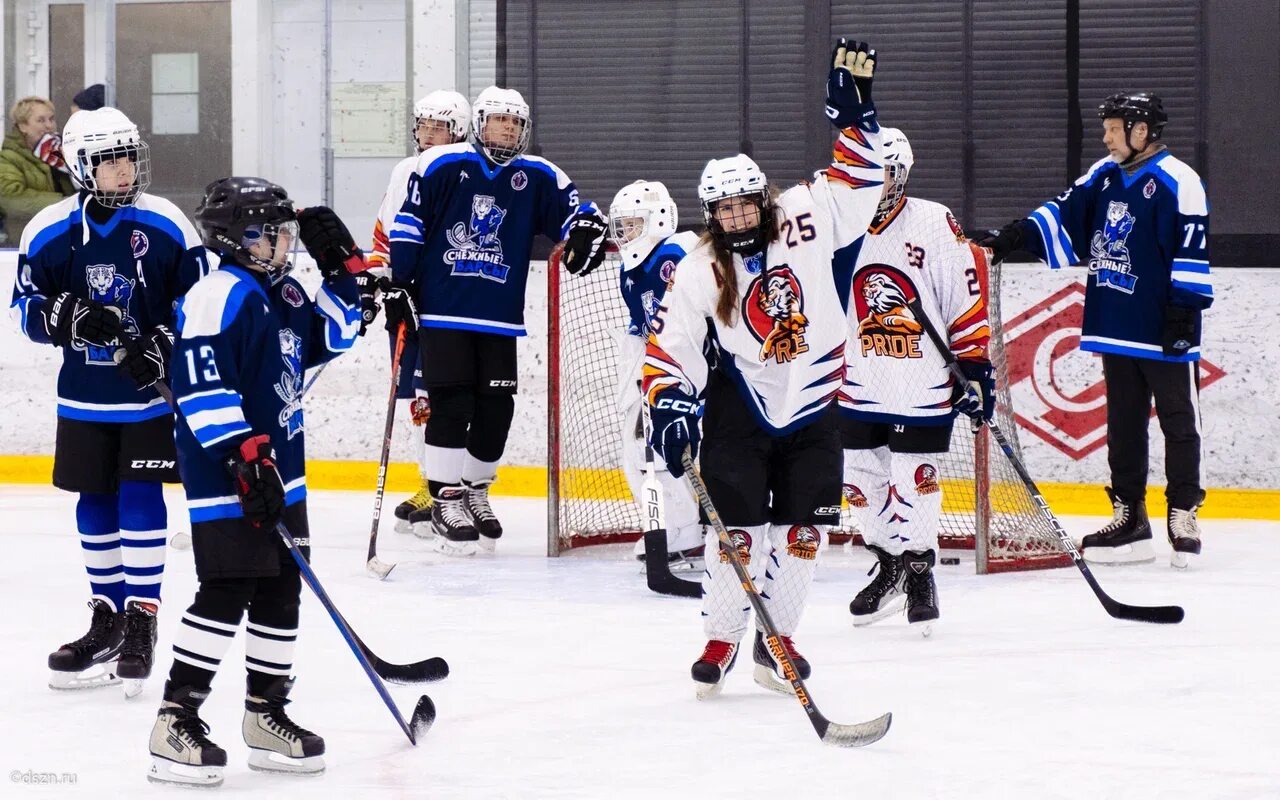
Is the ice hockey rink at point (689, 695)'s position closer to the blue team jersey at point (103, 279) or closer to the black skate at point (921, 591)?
the black skate at point (921, 591)

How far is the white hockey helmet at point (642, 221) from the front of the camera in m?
4.23

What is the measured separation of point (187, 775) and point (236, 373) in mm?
620

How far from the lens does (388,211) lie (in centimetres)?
498

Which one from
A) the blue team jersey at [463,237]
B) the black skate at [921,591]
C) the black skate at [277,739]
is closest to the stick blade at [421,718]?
the black skate at [277,739]

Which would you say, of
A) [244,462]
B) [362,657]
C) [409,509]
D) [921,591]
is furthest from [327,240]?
[409,509]

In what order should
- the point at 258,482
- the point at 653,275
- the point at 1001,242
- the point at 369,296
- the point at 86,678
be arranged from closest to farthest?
the point at 258,482 < the point at 86,678 < the point at 369,296 < the point at 653,275 < the point at 1001,242

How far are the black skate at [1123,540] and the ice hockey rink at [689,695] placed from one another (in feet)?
0.32

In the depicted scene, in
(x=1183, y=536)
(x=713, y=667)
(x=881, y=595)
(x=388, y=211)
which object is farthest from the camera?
(x=388, y=211)

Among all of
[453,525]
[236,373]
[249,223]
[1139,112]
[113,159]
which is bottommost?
[453,525]

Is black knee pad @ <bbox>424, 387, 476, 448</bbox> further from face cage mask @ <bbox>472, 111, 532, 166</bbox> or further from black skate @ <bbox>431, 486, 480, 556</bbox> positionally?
face cage mask @ <bbox>472, 111, 532, 166</bbox>

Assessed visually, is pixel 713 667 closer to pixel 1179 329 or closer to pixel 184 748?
pixel 184 748

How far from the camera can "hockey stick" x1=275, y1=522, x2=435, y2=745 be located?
8.34 feet

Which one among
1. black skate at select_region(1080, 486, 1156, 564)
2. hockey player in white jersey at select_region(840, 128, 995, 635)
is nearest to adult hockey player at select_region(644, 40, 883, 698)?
hockey player in white jersey at select_region(840, 128, 995, 635)

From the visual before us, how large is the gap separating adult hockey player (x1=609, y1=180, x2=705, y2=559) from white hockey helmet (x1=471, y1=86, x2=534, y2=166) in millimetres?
477
